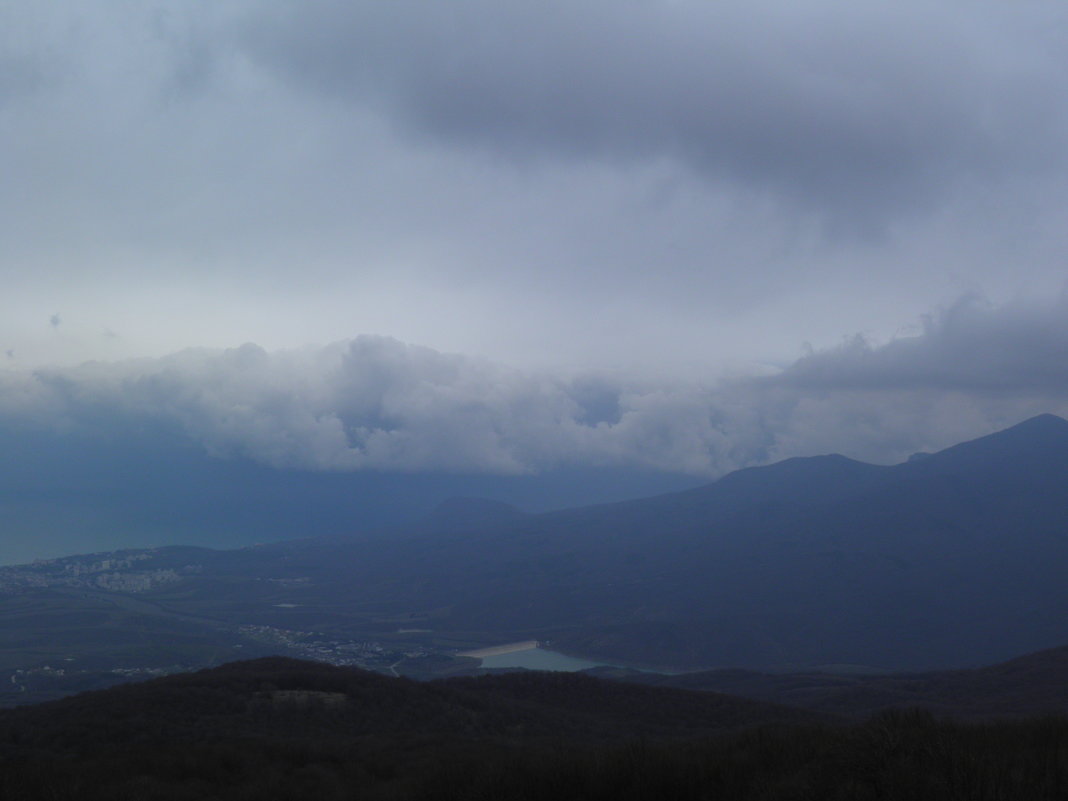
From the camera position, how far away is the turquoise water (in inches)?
3494

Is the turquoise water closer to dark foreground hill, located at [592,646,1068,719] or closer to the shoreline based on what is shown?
the shoreline

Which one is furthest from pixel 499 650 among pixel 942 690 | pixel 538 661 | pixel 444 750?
pixel 444 750

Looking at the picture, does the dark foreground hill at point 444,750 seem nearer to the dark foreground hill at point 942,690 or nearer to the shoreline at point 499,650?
the dark foreground hill at point 942,690

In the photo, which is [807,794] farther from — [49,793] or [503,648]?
[503,648]

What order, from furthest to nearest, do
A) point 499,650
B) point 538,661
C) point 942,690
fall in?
1. point 499,650
2. point 538,661
3. point 942,690

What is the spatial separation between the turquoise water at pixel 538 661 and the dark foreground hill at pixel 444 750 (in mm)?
55207

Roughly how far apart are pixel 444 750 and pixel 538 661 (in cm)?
7922

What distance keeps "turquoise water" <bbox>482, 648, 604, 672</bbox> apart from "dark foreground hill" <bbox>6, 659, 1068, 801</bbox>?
5521cm

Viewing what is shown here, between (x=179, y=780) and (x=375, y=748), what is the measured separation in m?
5.70

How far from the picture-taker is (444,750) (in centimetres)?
2011

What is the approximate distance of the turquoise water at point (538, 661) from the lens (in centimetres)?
8875

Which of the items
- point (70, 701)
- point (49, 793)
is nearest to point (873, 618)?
point (70, 701)

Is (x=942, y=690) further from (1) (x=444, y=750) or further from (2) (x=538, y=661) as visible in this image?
(2) (x=538, y=661)

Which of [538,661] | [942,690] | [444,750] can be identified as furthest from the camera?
[538,661]
